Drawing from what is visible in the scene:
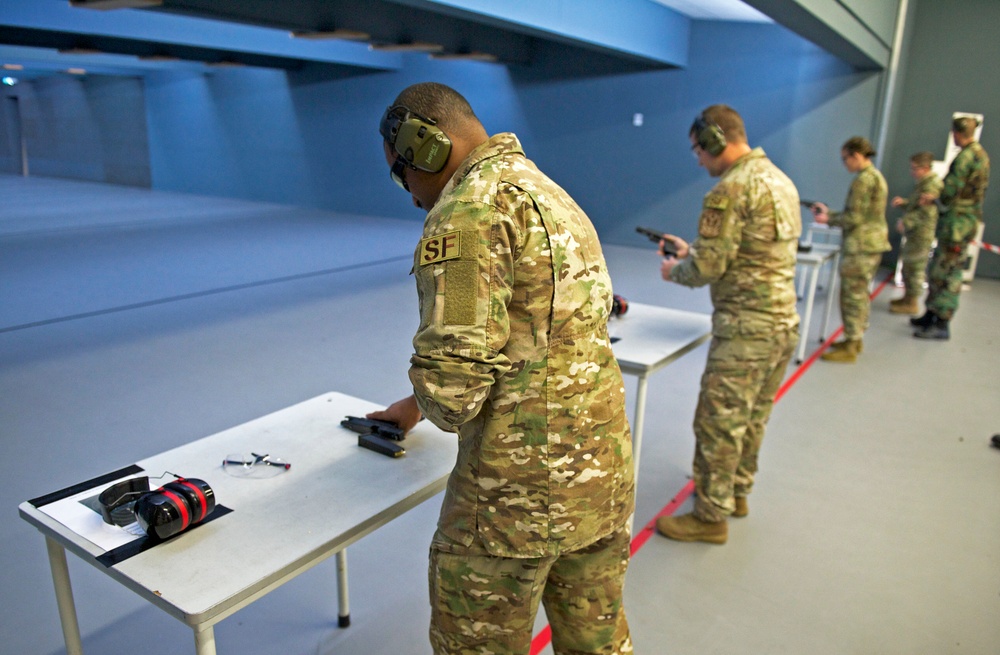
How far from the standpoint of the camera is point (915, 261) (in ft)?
21.7

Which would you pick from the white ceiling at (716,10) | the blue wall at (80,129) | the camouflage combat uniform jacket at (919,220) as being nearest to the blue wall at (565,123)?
the white ceiling at (716,10)

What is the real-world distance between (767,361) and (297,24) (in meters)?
5.79

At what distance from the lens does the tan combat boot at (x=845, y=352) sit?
527 centimetres

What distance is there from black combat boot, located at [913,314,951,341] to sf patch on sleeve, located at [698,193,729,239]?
428 cm

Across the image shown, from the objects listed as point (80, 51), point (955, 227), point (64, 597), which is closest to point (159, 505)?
point (64, 597)

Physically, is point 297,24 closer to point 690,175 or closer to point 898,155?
point 690,175

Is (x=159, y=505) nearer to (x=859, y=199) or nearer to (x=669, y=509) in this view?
(x=669, y=509)

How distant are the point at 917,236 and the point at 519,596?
6580 millimetres

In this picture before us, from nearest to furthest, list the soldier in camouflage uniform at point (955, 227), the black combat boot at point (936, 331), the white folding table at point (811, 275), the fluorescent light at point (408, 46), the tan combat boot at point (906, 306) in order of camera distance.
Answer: the white folding table at point (811, 275)
the soldier in camouflage uniform at point (955, 227)
the black combat boot at point (936, 331)
the tan combat boot at point (906, 306)
the fluorescent light at point (408, 46)

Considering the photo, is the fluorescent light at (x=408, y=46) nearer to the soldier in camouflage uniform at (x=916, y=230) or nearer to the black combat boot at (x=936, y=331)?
the soldier in camouflage uniform at (x=916, y=230)

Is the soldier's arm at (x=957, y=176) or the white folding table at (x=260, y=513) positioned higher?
the soldier's arm at (x=957, y=176)

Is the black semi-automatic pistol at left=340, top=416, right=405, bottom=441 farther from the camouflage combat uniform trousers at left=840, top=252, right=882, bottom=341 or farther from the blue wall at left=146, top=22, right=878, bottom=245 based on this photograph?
the blue wall at left=146, top=22, right=878, bottom=245

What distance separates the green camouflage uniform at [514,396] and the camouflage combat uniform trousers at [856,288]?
4475mm

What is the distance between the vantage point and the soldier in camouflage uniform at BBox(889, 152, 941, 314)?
6.23 metres
